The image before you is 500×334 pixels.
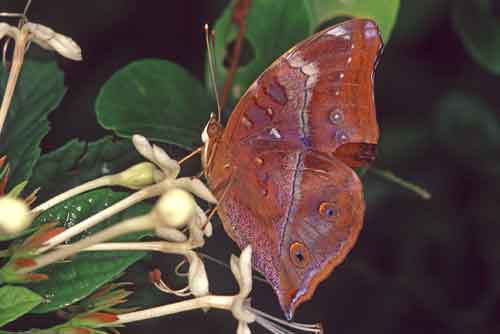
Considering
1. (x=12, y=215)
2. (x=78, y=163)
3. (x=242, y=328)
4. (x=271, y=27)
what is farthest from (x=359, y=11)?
(x=12, y=215)

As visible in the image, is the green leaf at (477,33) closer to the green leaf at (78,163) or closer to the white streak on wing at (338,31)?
the white streak on wing at (338,31)

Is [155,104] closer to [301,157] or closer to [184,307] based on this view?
[301,157]

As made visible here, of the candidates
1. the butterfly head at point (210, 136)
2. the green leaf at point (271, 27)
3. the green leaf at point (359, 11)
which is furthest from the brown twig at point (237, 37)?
the butterfly head at point (210, 136)

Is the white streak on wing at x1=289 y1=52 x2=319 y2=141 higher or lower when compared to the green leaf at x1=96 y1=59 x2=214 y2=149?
higher

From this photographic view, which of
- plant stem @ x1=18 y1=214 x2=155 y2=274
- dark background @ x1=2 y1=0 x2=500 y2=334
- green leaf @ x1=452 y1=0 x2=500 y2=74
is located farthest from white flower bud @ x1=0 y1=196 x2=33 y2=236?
green leaf @ x1=452 y1=0 x2=500 y2=74

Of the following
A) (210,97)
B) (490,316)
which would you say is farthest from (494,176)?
(210,97)

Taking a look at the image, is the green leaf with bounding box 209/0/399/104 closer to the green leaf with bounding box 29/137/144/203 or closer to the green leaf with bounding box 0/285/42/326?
the green leaf with bounding box 29/137/144/203
